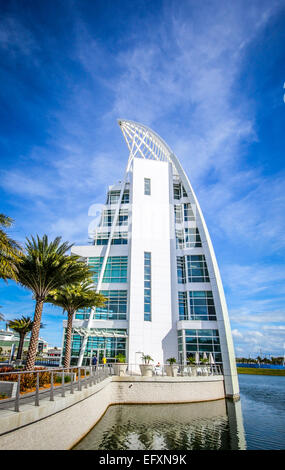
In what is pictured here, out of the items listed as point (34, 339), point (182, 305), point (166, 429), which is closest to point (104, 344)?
point (182, 305)

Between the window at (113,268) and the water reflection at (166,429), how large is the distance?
61.0ft

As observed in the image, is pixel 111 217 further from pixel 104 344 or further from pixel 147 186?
pixel 104 344

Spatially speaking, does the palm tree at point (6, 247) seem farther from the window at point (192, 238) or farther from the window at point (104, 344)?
the window at point (192, 238)

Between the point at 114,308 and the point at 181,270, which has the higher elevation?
the point at 181,270

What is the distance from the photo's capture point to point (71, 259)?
60.0 feet

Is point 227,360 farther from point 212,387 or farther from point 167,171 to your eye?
point 167,171

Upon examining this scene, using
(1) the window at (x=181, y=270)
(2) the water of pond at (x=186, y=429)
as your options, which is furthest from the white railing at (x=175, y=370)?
(1) the window at (x=181, y=270)

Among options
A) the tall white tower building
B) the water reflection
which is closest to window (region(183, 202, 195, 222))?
the tall white tower building

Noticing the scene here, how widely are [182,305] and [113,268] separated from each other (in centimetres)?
1063

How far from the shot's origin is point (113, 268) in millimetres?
38031

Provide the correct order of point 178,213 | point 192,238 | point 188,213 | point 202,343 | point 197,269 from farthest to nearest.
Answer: point 178,213 → point 188,213 → point 192,238 → point 197,269 → point 202,343

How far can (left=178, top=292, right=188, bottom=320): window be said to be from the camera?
116 ft
